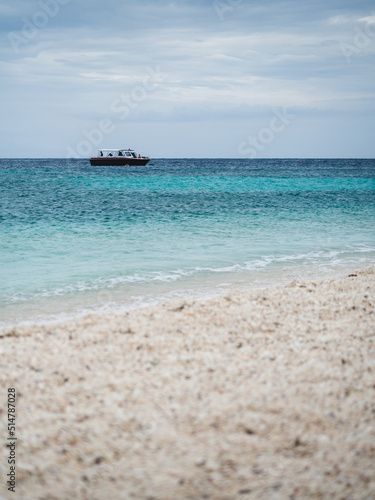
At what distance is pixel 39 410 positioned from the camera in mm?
3986

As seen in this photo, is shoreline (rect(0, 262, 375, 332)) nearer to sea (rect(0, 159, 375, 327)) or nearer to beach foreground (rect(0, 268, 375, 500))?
sea (rect(0, 159, 375, 327))

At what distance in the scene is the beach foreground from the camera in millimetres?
3162

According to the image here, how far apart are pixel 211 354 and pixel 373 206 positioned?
2505 cm

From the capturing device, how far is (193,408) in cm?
390

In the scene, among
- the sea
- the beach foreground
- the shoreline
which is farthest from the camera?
the sea

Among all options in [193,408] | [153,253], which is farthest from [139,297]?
[193,408]

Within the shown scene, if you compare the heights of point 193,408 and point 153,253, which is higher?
point 153,253

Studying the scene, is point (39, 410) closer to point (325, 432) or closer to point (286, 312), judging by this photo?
point (325, 432)

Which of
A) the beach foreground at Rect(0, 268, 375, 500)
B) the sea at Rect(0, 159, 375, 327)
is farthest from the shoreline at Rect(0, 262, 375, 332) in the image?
the beach foreground at Rect(0, 268, 375, 500)

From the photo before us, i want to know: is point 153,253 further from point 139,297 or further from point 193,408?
point 193,408

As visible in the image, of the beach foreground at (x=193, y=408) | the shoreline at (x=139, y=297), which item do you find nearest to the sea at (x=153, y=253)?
the shoreline at (x=139, y=297)

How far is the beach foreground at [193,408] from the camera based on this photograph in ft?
10.4

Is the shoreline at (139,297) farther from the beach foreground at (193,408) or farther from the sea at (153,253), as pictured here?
the beach foreground at (193,408)

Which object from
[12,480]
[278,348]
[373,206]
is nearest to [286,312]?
[278,348]
